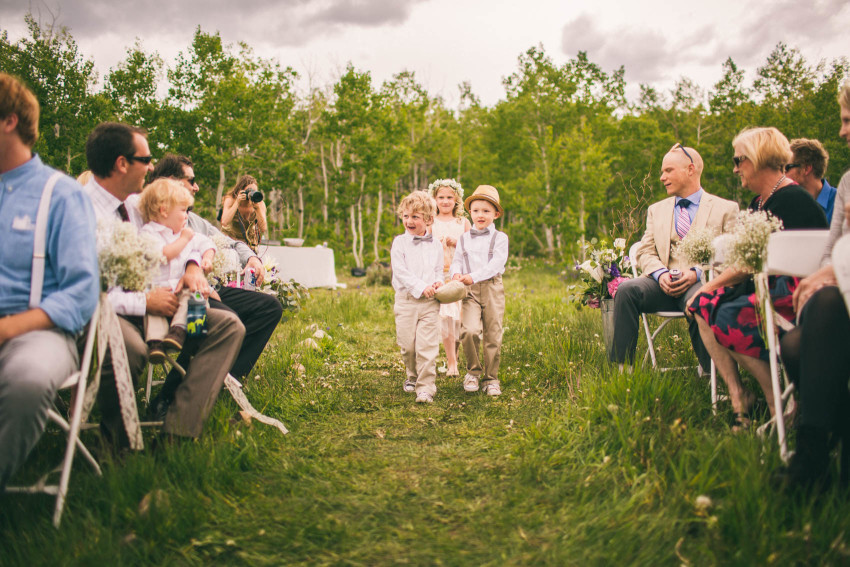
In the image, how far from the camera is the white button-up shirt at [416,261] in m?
4.75

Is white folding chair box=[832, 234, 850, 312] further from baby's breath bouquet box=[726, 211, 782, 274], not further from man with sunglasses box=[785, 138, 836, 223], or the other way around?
man with sunglasses box=[785, 138, 836, 223]

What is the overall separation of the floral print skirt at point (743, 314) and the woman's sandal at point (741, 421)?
35 cm

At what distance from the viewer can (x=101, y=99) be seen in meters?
18.0

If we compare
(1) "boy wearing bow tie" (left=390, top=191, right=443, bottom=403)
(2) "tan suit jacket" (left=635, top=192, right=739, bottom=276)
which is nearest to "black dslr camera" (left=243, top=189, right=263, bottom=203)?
(1) "boy wearing bow tie" (left=390, top=191, right=443, bottom=403)

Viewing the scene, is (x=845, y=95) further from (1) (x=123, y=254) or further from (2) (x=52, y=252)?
(2) (x=52, y=252)

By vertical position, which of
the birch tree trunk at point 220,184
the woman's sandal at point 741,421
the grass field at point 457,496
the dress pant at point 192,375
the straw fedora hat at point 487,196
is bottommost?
the grass field at point 457,496

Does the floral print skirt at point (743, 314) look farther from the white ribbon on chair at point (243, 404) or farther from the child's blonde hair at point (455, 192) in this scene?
the child's blonde hair at point (455, 192)

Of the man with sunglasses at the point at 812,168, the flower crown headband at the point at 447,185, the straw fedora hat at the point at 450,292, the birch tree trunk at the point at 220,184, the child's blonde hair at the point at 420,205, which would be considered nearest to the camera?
the man with sunglasses at the point at 812,168

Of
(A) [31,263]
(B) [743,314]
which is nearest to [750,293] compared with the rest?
(B) [743,314]

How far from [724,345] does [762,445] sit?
2.32 feet

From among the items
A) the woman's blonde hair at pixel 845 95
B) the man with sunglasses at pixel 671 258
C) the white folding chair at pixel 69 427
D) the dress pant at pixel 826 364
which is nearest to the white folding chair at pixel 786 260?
the dress pant at pixel 826 364

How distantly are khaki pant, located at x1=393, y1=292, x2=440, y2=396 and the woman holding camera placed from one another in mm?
1751

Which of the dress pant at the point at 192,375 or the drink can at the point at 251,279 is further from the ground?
the drink can at the point at 251,279

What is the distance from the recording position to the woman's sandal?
8.73 feet
